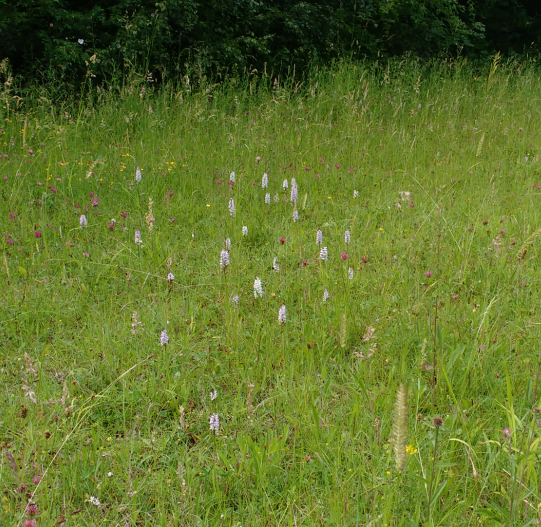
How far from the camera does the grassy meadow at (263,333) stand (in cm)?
174

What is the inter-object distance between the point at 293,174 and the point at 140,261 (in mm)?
1918

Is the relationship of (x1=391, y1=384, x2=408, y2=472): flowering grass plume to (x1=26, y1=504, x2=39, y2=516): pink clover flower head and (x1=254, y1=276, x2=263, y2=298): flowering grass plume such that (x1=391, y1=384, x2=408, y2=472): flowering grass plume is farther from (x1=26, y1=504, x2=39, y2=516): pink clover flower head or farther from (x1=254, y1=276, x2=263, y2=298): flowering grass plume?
(x1=254, y1=276, x2=263, y2=298): flowering grass plume

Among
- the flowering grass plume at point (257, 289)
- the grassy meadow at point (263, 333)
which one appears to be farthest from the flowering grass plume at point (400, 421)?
the flowering grass plume at point (257, 289)

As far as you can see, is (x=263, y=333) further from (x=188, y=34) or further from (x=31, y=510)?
(x=188, y=34)

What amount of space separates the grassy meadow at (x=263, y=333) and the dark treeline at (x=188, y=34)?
6.77 feet

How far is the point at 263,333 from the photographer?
2600 millimetres

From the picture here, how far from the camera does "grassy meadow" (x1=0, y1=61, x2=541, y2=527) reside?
1740 millimetres

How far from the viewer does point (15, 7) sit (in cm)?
653

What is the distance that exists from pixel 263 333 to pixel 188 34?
21.6ft

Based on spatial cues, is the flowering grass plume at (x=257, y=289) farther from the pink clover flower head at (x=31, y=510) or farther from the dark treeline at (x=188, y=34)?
the dark treeline at (x=188, y=34)

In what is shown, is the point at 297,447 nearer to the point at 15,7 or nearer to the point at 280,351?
the point at 280,351

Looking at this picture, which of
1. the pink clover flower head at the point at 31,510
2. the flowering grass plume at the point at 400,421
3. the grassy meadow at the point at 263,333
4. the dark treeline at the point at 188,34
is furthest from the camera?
the dark treeline at the point at 188,34

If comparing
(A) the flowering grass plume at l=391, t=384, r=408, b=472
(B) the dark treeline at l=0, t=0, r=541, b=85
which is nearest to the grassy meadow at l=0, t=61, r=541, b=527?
(A) the flowering grass plume at l=391, t=384, r=408, b=472

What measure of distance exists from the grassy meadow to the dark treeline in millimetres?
2063
